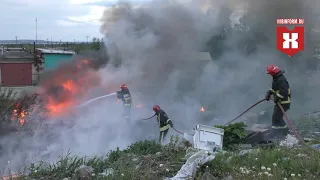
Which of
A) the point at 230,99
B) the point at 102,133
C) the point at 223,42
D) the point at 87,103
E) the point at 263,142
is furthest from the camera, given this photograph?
the point at 223,42

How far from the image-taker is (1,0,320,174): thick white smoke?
12703 millimetres

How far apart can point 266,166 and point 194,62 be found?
33.9ft

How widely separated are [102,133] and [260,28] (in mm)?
7703

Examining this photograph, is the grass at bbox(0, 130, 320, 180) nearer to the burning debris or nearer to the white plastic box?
the white plastic box

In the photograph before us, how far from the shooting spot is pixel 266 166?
13.7 feet

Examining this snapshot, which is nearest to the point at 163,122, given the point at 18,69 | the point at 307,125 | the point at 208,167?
the point at 307,125

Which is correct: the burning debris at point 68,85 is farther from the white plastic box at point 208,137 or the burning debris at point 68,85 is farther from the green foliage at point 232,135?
the green foliage at point 232,135

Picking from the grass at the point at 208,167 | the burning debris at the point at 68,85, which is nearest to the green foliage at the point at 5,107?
the burning debris at the point at 68,85

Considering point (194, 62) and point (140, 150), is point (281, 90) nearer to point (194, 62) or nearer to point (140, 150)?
point (140, 150)

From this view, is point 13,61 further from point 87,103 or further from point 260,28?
point 260,28

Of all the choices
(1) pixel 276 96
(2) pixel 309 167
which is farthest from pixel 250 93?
(2) pixel 309 167

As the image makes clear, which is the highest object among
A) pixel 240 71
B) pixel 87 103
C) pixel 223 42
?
pixel 223 42

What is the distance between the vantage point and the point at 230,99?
1418 centimetres

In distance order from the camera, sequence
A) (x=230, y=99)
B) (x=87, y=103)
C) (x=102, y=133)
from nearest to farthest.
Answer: (x=102, y=133), (x=87, y=103), (x=230, y=99)
